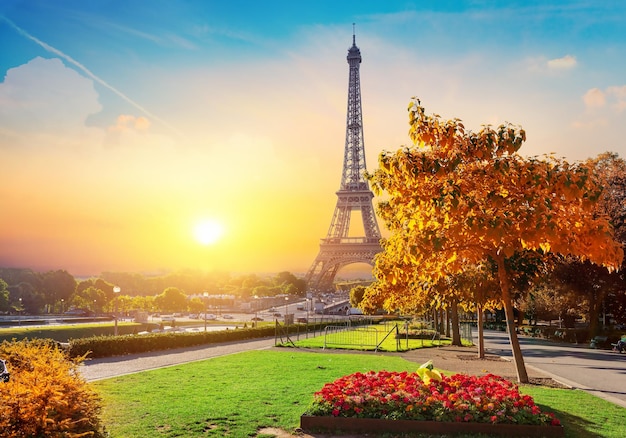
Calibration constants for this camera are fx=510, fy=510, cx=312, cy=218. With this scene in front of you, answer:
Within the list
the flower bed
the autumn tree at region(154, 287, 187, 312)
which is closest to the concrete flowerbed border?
the flower bed

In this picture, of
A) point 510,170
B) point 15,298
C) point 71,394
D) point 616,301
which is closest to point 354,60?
point 616,301

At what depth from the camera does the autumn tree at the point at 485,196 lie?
36.9 feet

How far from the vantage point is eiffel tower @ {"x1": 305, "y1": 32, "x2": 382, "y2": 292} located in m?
83.1

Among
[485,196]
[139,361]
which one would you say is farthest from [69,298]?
[485,196]

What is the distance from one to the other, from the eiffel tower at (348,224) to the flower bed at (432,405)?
70635mm

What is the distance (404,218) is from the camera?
501 inches

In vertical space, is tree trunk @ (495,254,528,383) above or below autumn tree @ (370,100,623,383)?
below

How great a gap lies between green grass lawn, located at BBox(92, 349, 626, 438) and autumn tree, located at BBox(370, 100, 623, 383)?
11.7 feet

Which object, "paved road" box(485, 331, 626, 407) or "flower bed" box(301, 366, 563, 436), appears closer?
"flower bed" box(301, 366, 563, 436)

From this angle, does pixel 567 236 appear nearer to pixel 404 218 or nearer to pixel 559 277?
pixel 404 218

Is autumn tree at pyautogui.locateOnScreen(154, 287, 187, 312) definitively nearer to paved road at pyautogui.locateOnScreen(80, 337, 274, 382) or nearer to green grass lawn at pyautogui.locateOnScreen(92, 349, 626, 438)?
paved road at pyautogui.locateOnScreen(80, 337, 274, 382)

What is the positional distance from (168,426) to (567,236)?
31.8 feet

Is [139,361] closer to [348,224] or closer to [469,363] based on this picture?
[469,363]

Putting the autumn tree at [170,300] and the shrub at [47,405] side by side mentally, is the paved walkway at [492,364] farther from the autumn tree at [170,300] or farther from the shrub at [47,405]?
the autumn tree at [170,300]
